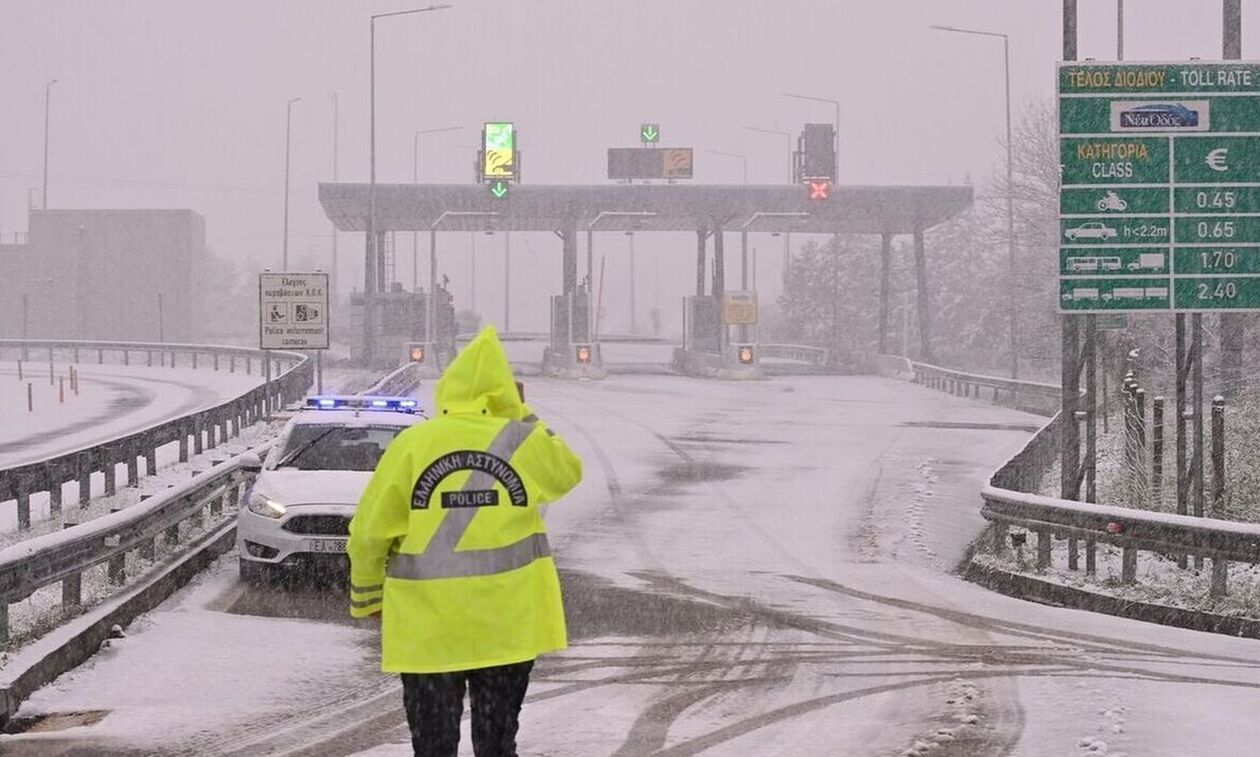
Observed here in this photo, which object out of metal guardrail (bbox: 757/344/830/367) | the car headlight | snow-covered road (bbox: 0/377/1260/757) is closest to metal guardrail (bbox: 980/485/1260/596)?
snow-covered road (bbox: 0/377/1260/757)

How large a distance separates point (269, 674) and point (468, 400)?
5.67 meters

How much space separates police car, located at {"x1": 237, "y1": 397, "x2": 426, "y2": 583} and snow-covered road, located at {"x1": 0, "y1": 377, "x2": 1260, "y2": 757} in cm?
36

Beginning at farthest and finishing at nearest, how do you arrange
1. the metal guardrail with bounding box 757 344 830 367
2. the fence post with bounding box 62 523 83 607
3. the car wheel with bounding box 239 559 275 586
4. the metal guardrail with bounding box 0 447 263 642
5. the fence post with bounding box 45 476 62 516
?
the metal guardrail with bounding box 757 344 830 367, the fence post with bounding box 45 476 62 516, the car wheel with bounding box 239 559 275 586, the fence post with bounding box 62 523 83 607, the metal guardrail with bounding box 0 447 263 642

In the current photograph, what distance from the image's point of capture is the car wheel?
1489 centimetres

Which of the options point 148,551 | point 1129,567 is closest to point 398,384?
point 148,551

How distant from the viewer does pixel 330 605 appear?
554 inches

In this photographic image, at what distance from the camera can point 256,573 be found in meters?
15.0

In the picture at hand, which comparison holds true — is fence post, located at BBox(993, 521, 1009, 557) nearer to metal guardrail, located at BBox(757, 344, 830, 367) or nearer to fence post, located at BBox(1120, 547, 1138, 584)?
fence post, located at BBox(1120, 547, 1138, 584)

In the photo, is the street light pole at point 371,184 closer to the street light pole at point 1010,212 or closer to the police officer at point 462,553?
the street light pole at point 1010,212

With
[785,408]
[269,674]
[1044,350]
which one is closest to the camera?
[269,674]

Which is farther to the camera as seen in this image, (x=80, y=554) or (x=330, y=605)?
(x=330, y=605)

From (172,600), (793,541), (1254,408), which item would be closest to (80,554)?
(172,600)

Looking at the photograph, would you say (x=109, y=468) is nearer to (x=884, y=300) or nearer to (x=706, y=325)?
(x=884, y=300)

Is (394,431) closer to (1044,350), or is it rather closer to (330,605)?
(330,605)
